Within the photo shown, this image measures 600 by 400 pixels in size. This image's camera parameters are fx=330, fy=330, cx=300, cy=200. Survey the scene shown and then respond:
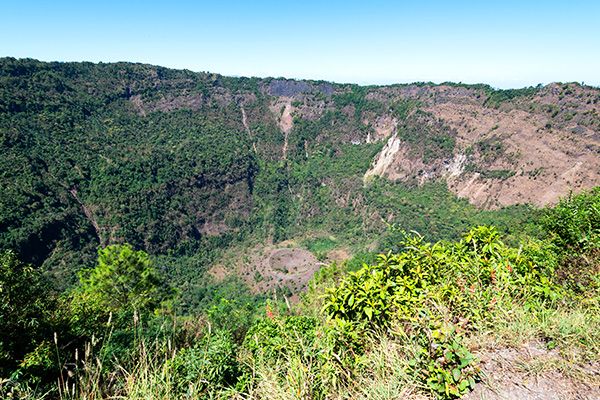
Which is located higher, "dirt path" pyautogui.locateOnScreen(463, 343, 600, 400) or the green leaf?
the green leaf

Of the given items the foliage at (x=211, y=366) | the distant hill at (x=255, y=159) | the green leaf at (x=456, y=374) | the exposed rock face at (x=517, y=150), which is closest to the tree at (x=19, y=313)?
the foliage at (x=211, y=366)

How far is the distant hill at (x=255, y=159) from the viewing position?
4969cm

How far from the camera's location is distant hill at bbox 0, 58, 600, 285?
163ft

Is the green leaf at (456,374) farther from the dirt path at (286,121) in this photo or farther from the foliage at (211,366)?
the dirt path at (286,121)

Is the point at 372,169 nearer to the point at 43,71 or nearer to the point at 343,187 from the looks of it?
the point at 343,187

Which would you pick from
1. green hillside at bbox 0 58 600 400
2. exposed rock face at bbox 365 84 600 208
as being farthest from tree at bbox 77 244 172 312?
exposed rock face at bbox 365 84 600 208

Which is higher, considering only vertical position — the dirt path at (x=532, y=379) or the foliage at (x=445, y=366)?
the foliage at (x=445, y=366)

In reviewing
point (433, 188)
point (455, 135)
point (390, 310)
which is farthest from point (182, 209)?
point (390, 310)

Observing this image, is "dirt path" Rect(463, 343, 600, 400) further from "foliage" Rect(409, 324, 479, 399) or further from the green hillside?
"foliage" Rect(409, 324, 479, 399)

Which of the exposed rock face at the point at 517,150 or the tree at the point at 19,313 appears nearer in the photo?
the tree at the point at 19,313

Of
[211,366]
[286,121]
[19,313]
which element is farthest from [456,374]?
[286,121]

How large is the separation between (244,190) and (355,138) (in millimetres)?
36305

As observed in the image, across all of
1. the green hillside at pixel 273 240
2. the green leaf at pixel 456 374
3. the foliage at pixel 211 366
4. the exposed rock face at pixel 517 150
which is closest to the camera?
the green leaf at pixel 456 374

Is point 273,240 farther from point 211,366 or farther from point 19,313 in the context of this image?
point 211,366
